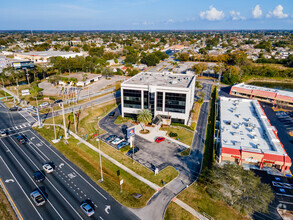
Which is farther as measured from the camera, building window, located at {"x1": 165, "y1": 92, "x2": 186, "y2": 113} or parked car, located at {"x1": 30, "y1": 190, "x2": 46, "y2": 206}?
building window, located at {"x1": 165, "y1": 92, "x2": 186, "y2": 113}

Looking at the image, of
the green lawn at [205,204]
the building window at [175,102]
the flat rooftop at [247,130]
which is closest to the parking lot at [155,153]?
the green lawn at [205,204]

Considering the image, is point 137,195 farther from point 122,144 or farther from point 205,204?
point 122,144

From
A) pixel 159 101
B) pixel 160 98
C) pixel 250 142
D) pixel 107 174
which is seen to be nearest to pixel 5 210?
pixel 107 174

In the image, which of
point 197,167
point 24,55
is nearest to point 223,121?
point 197,167

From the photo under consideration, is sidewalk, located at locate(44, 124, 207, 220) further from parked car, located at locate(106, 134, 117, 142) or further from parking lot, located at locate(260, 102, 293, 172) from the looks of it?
parking lot, located at locate(260, 102, 293, 172)

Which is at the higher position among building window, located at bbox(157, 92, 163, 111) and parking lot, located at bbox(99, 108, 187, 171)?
building window, located at bbox(157, 92, 163, 111)

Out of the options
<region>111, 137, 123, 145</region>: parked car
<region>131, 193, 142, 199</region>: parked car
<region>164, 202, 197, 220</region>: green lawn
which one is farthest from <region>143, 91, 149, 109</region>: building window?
<region>164, 202, 197, 220</region>: green lawn
